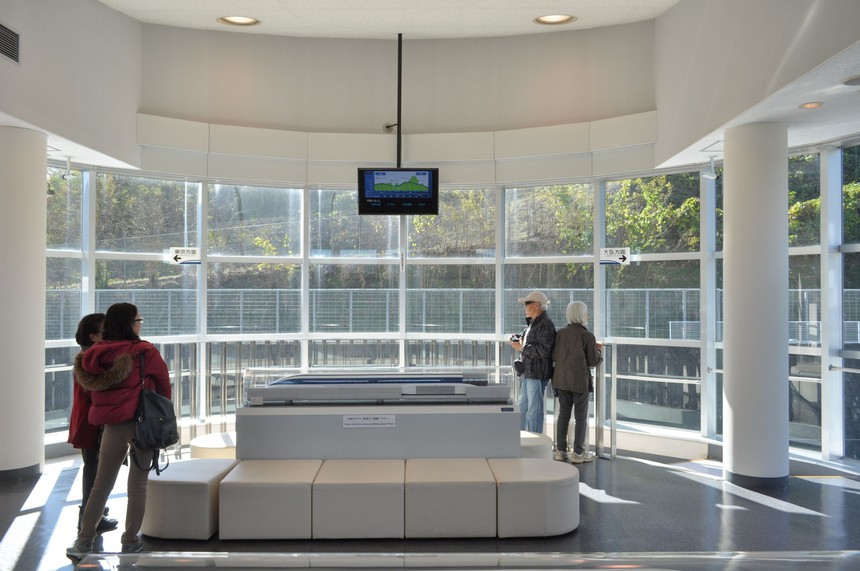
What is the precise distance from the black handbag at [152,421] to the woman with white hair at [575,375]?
415cm

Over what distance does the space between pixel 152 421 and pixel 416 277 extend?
539 cm

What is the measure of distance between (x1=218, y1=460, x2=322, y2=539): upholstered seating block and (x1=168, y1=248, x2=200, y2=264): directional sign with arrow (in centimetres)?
442

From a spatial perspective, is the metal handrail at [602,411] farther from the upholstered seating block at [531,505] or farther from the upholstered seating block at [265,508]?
the upholstered seating block at [265,508]

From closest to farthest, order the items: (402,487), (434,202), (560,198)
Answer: (402,487) < (434,202) < (560,198)

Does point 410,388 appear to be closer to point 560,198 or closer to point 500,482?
point 500,482

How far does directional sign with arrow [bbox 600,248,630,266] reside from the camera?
894 cm

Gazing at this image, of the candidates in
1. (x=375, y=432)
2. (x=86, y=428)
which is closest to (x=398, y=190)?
(x=375, y=432)

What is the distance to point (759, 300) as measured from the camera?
679 centimetres

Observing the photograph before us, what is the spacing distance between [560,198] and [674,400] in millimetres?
2749

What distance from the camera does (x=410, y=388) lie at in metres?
6.06

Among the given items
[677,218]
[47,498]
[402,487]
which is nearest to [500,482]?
[402,487]

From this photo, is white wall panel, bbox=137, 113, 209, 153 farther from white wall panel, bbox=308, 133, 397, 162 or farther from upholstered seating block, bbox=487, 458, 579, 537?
upholstered seating block, bbox=487, 458, 579, 537

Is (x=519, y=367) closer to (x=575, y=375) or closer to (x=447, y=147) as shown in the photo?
(x=575, y=375)

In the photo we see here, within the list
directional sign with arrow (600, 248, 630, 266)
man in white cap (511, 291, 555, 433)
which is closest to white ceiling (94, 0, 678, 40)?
directional sign with arrow (600, 248, 630, 266)
